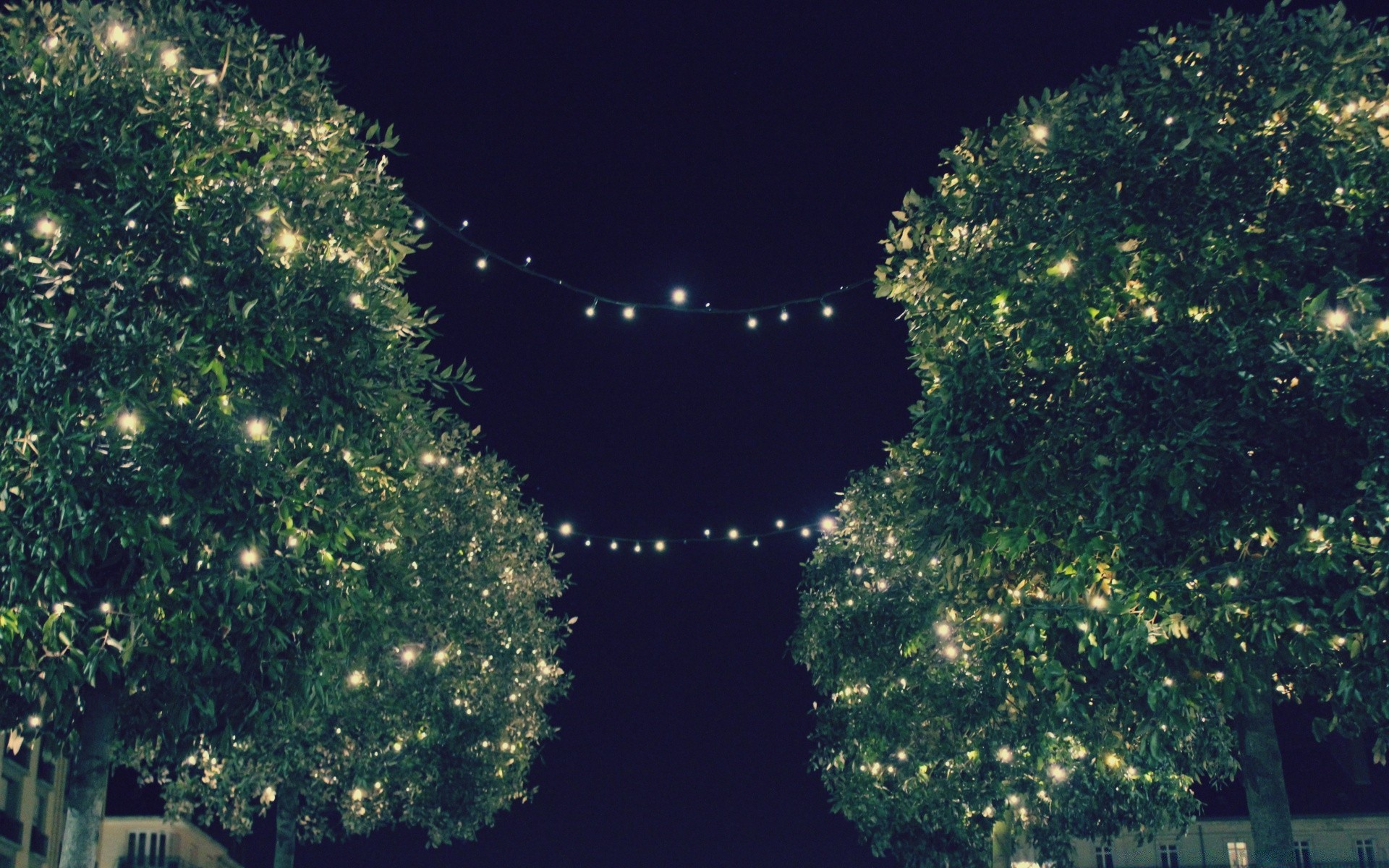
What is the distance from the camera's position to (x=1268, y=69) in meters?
13.2

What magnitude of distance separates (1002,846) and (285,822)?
54.8ft

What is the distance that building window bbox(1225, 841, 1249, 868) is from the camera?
6725 cm

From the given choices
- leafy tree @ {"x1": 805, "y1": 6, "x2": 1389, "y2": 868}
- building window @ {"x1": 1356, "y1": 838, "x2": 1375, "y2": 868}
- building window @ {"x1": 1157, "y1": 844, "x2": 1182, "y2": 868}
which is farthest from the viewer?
building window @ {"x1": 1157, "y1": 844, "x2": 1182, "y2": 868}

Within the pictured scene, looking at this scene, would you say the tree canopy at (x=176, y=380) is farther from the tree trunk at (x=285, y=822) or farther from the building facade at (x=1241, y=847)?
the building facade at (x=1241, y=847)

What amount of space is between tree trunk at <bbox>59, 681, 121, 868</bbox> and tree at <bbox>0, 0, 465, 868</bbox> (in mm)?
27

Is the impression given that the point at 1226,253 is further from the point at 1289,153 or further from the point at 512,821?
the point at 512,821

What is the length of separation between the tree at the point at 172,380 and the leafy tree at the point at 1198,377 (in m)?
7.44

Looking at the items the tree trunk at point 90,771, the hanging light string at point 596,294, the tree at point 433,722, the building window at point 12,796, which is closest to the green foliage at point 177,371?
the tree trunk at point 90,771

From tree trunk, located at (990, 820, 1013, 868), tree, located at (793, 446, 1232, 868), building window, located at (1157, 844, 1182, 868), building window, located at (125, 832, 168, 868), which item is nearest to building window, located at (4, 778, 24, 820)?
building window, located at (125, 832, 168, 868)

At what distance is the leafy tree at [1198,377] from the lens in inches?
470

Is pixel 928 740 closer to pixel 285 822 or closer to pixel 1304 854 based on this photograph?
pixel 285 822

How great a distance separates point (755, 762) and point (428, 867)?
44.9ft

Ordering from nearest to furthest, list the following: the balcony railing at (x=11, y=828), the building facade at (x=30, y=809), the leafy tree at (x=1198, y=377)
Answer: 1. the leafy tree at (x=1198, y=377)
2. the balcony railing at (x=11, y=828)
3. the building facade at (x=30, y=809)

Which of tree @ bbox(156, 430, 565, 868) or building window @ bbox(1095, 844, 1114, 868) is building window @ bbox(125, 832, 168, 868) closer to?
tree @ bbox(156, 430, 565, 868)
